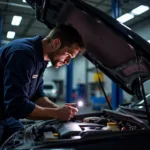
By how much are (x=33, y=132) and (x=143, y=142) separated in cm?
75

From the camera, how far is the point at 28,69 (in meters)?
1.54

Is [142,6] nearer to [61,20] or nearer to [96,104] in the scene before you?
[96,104]

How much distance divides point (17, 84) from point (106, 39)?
732mm

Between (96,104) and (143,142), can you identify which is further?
(96,104)

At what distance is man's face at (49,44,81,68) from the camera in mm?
1700

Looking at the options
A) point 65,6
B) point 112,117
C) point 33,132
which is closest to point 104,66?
point 112,117

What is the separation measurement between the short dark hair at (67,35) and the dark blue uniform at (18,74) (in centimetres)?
17

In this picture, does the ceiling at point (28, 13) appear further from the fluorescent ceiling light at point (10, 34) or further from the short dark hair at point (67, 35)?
the short dark hair at point (67, 35)

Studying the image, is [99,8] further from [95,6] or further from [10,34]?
[10,34]

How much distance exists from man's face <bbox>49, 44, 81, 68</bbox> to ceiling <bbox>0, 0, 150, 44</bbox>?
5185 mm

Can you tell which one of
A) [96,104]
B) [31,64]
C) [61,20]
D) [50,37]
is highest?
[61,20]

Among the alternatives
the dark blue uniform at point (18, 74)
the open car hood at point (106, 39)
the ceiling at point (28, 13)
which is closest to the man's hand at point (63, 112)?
the dark blue uniform at point (18, 74)

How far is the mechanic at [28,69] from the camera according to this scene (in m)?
1.43

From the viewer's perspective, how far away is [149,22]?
9.82 m
